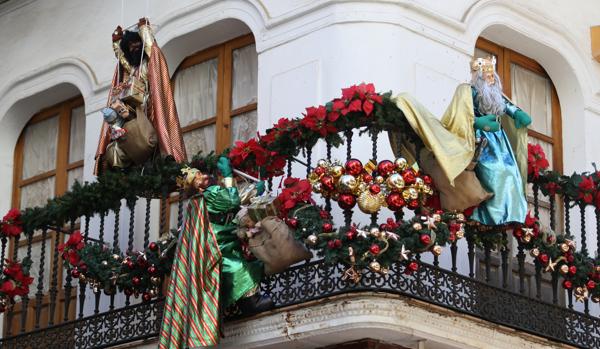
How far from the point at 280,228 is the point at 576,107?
377 centimetres

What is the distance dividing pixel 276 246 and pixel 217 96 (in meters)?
2.96

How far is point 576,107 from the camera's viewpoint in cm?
1541

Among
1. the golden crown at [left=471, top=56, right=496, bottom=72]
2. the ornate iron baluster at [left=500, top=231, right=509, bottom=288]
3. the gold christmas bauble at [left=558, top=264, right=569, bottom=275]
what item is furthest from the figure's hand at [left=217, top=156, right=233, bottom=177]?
the gold christmas bauble at [left=558, top=264, right=569, bottom=275]

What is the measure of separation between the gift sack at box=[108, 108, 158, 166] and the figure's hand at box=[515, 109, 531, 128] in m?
2.84

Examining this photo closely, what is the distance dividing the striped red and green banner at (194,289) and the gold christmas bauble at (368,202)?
1.13m

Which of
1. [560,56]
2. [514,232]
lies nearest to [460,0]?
[560,56]

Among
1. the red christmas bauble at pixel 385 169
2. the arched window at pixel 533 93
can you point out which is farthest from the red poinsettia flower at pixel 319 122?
the arched window at pixel 533 93

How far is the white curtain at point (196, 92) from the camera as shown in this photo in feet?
50.8

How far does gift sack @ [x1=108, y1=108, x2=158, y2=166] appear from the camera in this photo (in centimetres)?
1434

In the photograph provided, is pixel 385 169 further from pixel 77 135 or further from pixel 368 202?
pixel 77 135

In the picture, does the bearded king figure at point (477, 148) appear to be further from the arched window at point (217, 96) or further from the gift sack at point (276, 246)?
the arched window at point (217, 96)

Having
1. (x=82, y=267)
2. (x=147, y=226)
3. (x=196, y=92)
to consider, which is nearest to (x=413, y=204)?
(x=147, y=226)

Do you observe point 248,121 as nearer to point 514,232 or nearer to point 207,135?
point 207,135

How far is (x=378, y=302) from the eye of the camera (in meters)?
12.3
